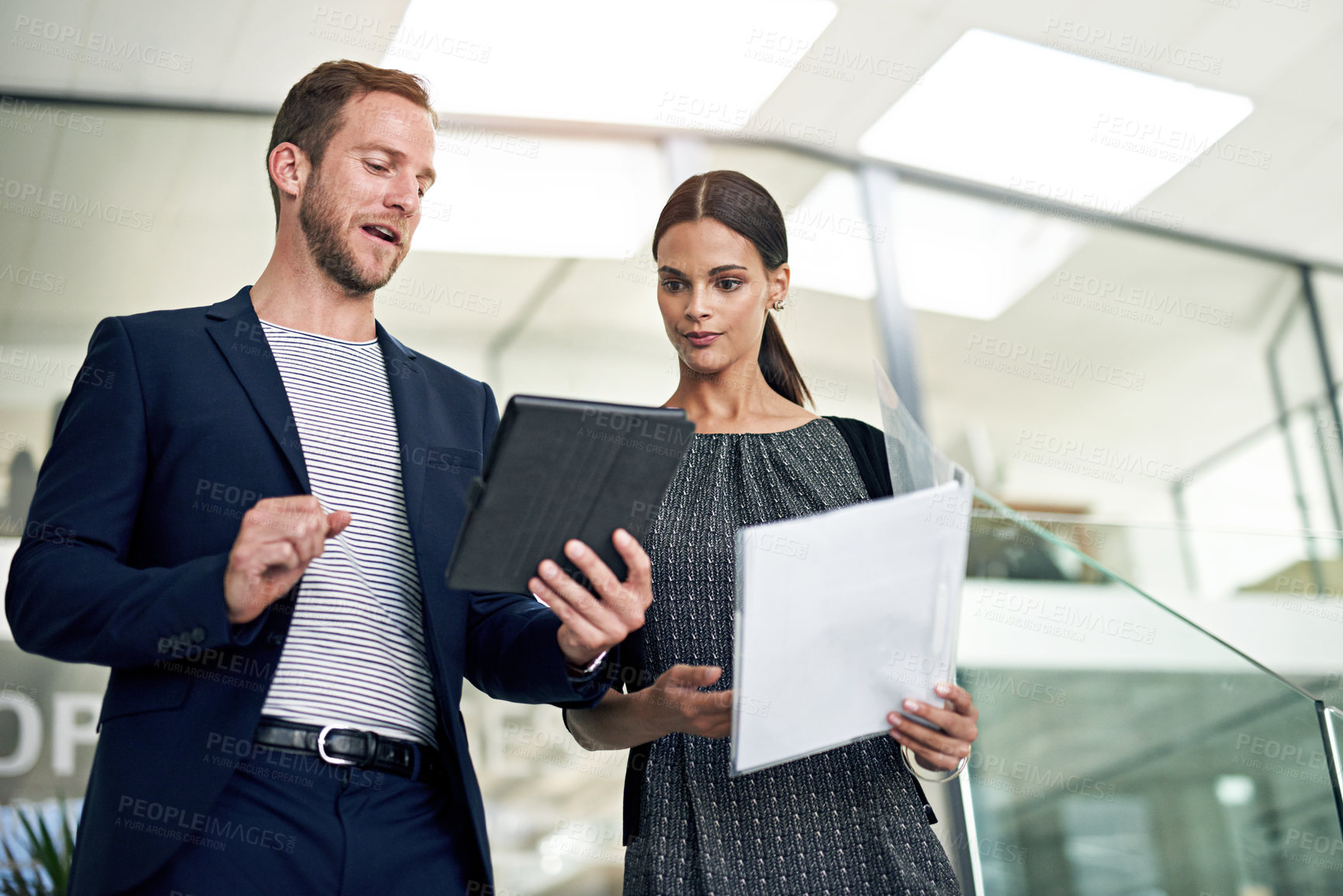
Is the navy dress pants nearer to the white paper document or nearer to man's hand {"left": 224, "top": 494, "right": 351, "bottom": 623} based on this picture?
man's hand {"left": 224, "top": 494, "right": 351, "bottom": 623}

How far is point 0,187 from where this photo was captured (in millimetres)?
3486

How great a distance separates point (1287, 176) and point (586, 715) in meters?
4.85

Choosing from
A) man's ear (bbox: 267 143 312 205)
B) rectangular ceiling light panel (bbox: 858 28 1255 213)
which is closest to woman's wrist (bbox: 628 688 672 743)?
man's ear (bbox: 267 143 312 205)

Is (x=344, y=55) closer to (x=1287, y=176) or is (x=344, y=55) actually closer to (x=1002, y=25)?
(x=1002, y=25)

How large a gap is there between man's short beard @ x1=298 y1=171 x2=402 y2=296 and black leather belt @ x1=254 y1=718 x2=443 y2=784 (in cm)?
62

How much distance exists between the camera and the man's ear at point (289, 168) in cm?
154

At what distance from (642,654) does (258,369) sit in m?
0.64

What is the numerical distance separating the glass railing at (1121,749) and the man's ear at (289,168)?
1.61m

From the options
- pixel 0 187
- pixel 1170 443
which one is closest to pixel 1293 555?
pixel 1170 443

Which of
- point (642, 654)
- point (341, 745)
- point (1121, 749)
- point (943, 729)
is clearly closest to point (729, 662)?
point (642, 654)

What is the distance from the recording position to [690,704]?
4.25 feet

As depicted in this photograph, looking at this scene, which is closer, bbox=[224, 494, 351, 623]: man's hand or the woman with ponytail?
bbox=[224, 494, 351, 623]: man's hand

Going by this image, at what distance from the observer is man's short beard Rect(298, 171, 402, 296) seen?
1.47m

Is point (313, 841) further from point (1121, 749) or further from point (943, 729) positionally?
point (1121, 749)
